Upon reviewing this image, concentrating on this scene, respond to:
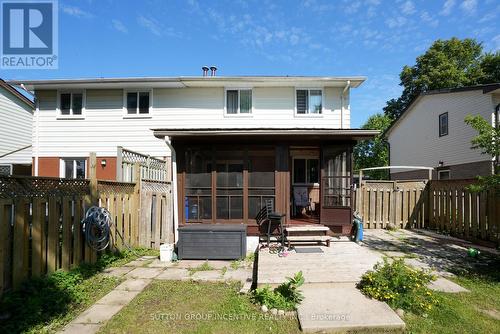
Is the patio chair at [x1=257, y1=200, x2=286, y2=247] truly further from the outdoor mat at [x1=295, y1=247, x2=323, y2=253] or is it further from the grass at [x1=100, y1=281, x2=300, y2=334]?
the grass at [x1=100, y1=281, x2=300, y2=334]

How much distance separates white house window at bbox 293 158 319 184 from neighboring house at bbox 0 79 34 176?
12978mm

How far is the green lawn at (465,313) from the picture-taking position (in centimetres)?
318

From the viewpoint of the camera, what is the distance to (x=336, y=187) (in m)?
6.98

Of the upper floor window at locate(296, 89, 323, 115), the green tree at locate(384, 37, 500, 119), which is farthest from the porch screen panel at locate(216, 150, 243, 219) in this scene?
the green tree at locate(384, 37, 500, 119)

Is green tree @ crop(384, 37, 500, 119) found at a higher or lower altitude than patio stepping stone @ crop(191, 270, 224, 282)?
higher

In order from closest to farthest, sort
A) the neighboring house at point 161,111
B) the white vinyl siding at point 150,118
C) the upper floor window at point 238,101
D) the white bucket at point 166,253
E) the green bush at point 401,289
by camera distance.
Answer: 1. the green bush at point 401,289
2. the white bucket at point 166,253
3. the neighboring house at point 161,111
4. the white vinyl siding at point 150,118
5. the upper floor window at point 238,101

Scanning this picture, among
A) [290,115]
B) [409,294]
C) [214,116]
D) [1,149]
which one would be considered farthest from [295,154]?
[1,149]

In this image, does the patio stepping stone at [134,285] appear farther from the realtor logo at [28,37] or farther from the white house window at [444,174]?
the white house window at [444,174]

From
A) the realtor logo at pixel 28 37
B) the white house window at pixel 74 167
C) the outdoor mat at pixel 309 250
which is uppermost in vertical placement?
the realtor logo at pixel 28 37

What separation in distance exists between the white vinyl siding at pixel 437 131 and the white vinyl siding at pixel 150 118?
5521 mm

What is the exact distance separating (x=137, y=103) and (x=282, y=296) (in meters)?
9.88

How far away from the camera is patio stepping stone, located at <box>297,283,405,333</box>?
10.5ft

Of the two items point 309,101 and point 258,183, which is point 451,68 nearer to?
point 309,101

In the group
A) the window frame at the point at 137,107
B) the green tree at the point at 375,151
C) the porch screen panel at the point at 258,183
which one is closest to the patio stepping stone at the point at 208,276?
the porch screen panel at the point at 258,183
